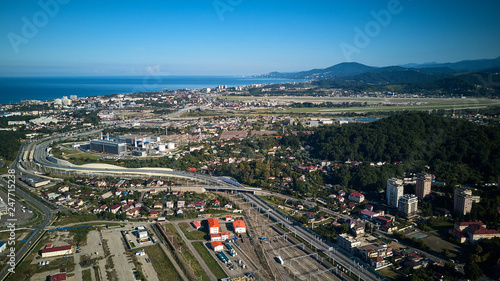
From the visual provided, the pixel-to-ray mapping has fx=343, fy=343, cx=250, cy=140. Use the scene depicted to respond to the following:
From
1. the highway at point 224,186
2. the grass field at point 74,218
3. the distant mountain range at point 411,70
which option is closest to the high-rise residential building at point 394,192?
the highway at point 224,186

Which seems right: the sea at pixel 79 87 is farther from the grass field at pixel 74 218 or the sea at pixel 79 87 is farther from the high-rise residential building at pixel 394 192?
the high-rise residential building at pixel 394 192

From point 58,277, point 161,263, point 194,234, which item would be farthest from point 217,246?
point 58,277

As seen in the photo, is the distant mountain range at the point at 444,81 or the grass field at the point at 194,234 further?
the distant mountain range at the point at 444,81

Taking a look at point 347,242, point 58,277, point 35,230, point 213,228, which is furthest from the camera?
point 213,228

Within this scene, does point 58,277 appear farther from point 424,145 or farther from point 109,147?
point 424,145

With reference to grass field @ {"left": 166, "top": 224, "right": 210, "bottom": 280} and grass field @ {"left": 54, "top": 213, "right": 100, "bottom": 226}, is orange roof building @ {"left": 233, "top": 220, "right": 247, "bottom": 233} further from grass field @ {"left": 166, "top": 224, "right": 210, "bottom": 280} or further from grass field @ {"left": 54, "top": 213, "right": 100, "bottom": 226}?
grass field @ {"left": 54, "top": 213, "right": 100, "bottom": 226}
